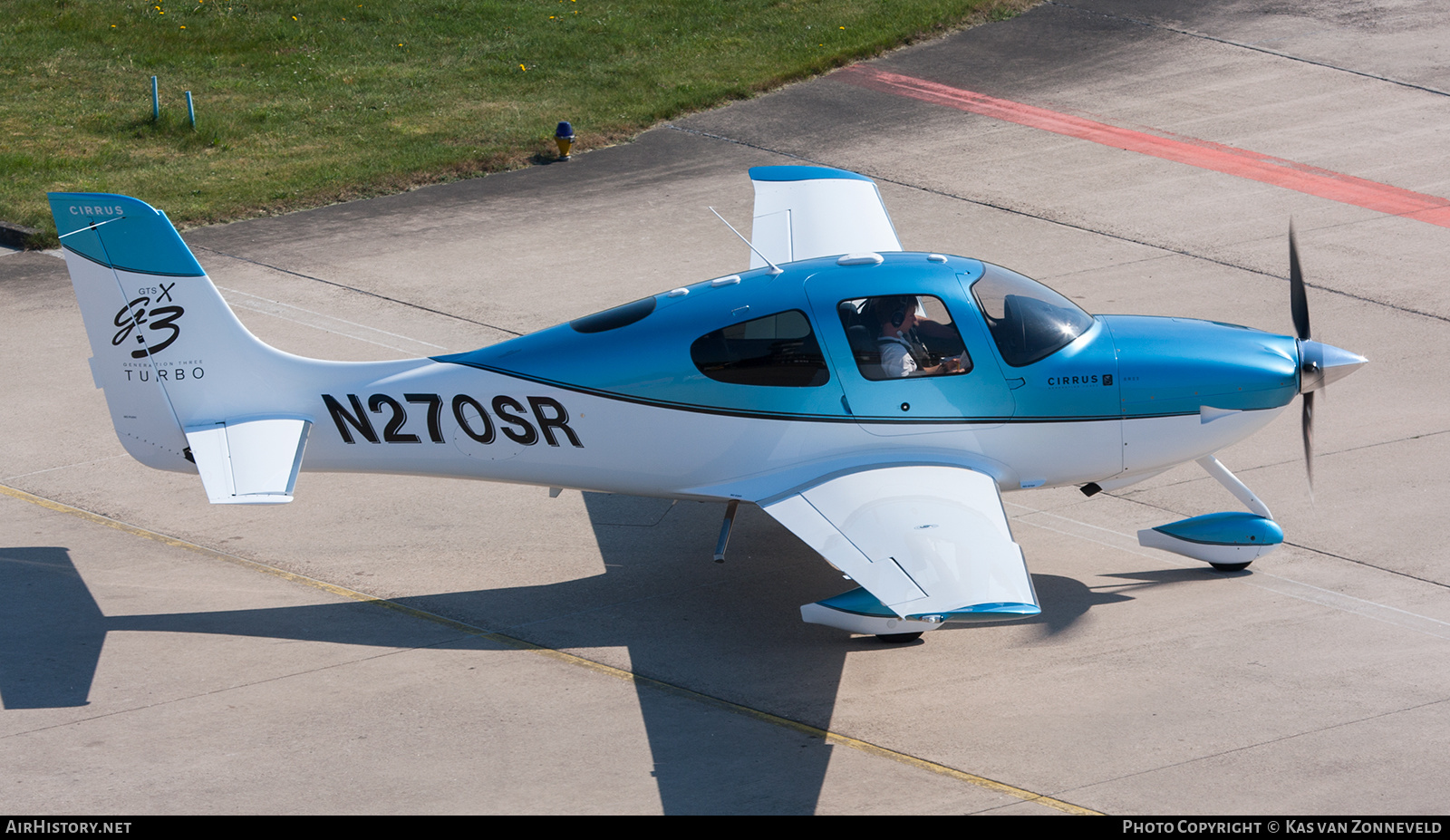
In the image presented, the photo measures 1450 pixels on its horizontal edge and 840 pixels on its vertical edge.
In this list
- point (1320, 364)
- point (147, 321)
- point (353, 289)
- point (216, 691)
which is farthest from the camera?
point (353, 289)

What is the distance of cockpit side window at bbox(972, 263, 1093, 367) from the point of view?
9.98 meters

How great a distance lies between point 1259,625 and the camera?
387 inches

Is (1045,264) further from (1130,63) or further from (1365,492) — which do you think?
(1130,63)

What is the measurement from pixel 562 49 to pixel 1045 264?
10289 mm

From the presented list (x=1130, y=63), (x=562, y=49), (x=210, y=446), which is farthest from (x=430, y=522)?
(x=1130, y=63)

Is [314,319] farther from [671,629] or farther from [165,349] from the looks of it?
[671,629]

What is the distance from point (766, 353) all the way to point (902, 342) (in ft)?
3.04

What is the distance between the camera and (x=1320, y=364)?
10258 millimetres

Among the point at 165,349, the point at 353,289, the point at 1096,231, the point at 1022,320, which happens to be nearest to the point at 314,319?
the point at 353,289

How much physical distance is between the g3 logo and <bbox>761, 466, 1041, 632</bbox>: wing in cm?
426

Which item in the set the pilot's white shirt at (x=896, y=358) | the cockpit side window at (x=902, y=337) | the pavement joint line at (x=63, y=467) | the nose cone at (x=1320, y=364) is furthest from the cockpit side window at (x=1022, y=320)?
the pavement joint line at (x=63, y=467)

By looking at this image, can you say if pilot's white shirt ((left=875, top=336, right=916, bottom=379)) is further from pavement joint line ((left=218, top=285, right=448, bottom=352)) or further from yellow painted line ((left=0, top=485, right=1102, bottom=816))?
pavement joint line ((left=218, top=285, right=448, bottom=352))

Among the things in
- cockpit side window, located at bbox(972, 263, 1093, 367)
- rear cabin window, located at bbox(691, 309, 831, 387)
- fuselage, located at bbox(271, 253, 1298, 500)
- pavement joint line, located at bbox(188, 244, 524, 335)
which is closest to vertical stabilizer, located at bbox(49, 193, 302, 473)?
fuselage, located at bbox(271, 253, 1298, 500)

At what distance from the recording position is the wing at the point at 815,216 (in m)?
12.4
